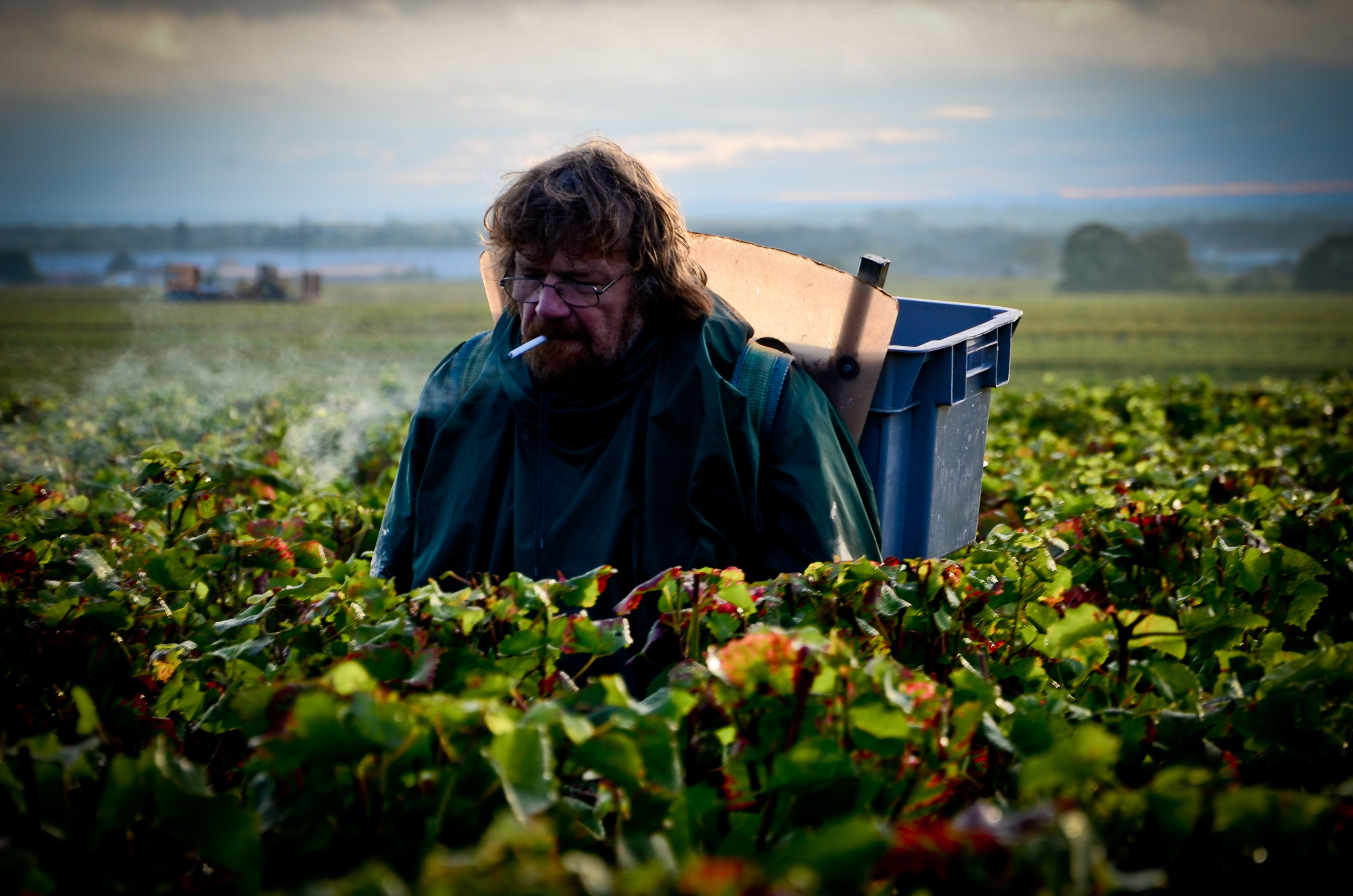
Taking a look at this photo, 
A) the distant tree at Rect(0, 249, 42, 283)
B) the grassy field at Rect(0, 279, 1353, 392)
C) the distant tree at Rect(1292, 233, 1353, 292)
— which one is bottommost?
the grassy field at Rect(0, 279, 1353, 392)

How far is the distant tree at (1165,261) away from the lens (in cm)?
6450

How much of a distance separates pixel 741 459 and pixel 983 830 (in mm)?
1811

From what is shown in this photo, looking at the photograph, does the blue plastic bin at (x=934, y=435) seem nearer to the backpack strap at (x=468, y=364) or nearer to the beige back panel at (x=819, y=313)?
the beige back panel at (x=819, y=313)

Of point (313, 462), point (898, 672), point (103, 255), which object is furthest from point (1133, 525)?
point (103, 255)

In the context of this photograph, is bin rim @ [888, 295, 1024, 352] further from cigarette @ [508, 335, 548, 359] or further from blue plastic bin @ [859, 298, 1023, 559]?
cigarette @ [508, 335, 548, 359]

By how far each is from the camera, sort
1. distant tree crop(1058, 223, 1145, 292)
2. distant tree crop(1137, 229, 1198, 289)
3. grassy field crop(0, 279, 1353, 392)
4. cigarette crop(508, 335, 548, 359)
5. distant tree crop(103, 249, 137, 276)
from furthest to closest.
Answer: distant tree crop(1137, 229, 1198, 289) < distant tree crop(1058, 223, 1145, 292) < distant tree crop(103, 249, 137, 276) < grassy field crop(0, 279, 1353, 392) < cigarette crop(508, 335, 548, 359)

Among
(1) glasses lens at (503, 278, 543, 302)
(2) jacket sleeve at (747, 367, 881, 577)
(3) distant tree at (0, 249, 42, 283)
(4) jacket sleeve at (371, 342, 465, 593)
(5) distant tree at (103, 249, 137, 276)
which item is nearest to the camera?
(2) jacket sleeve at (747, 367, 881, 577)

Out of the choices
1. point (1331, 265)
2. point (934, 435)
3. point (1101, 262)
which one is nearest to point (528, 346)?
point (934, 435)

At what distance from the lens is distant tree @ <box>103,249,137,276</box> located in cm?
5234

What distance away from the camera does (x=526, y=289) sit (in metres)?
2.73

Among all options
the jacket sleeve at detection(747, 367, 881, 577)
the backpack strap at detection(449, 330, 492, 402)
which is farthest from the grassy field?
the jacket sleeve at detection(747, 367, 881, 577)

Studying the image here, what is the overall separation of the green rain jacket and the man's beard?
0.11 feet

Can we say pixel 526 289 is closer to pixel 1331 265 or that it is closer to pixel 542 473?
pixel 542 473

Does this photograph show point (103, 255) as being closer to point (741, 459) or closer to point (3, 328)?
point (3, 328)
